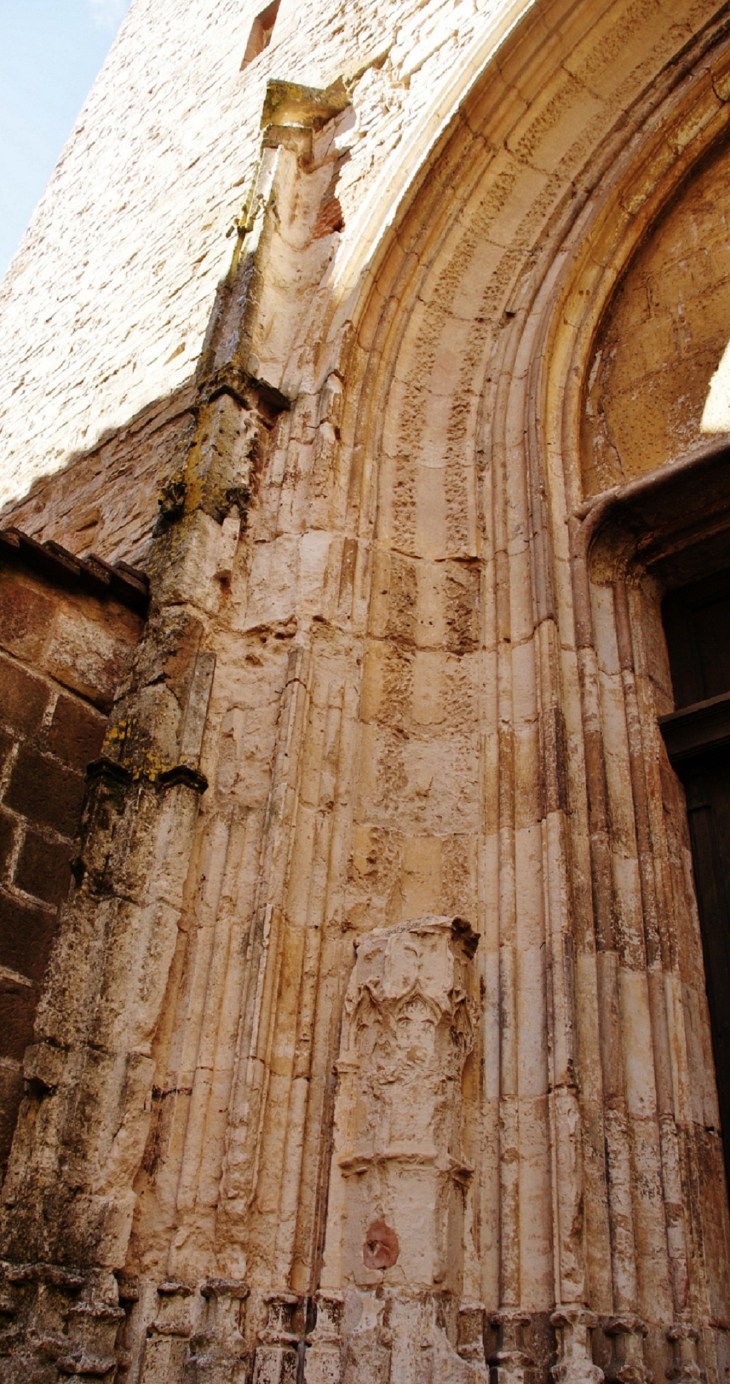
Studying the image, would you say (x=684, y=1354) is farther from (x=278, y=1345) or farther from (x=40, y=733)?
(x=40, y=733)

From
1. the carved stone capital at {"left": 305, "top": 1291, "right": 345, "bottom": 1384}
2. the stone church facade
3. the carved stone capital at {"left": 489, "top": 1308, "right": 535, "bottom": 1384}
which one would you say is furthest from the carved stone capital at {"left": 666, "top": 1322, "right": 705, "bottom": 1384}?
the carved stone capital at {"left": 305, "top": 1291, "right": 345, "bottom": 1384}

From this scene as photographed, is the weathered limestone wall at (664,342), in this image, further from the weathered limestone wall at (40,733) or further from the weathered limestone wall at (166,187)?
the weathered limestone wall at (40,733)

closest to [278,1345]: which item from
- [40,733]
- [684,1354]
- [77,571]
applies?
[684,1354]

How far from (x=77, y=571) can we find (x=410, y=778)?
121 centimetres

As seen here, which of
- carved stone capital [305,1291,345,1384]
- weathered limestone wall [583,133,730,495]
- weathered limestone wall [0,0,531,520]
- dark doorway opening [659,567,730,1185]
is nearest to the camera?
carved stone capital [305,1291,345,1384]

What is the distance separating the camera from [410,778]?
11.3ft

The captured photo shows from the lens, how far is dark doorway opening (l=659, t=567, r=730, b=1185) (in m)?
3.15

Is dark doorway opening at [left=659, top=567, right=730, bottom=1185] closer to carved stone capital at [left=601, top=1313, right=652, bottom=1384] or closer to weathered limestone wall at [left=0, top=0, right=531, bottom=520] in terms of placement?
carved stone capital at [left=601, top=1313, right=652, bottom=1384]

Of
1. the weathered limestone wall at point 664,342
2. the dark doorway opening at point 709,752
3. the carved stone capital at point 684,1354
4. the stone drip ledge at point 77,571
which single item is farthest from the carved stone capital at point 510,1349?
the weathered limestone wall at point 664,342

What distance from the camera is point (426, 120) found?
184 inches

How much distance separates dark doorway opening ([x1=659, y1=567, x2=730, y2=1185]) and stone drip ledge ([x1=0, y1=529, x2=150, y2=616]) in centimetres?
172

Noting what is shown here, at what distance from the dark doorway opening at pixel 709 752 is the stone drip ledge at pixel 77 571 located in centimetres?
172

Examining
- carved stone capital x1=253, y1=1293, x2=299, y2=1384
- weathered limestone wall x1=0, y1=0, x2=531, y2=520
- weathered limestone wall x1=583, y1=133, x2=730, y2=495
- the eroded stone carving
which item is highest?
weathered limestone wall x1=0, y1=0, x2=531, y2=520

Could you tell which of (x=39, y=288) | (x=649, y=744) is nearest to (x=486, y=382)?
(x=649, y=744)
